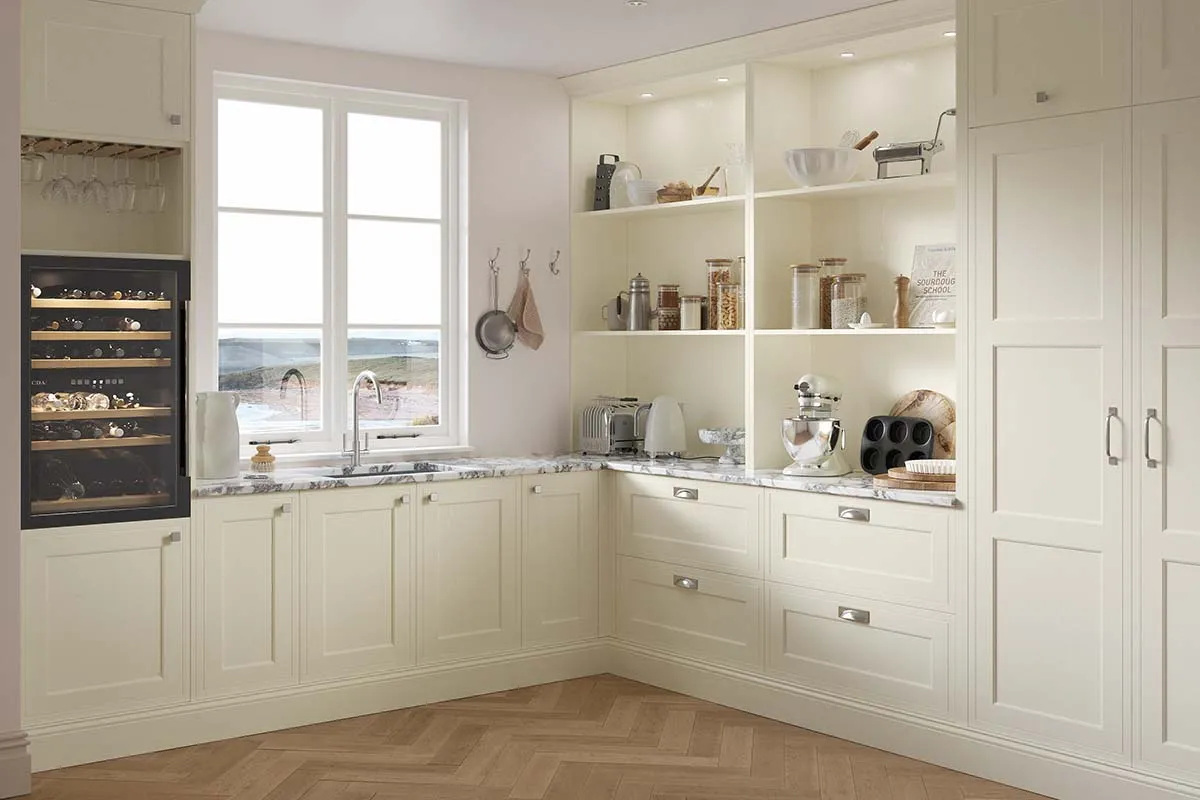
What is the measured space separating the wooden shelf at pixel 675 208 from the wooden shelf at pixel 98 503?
7.70ft

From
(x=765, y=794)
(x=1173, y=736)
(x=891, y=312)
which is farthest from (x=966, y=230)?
(x=765, y=794)

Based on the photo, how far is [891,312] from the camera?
16.4 feet

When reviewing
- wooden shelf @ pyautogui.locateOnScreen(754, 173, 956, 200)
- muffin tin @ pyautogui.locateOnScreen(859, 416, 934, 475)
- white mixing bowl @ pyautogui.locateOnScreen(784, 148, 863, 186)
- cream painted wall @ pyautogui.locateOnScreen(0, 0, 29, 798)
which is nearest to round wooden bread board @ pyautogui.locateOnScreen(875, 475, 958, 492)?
muffin tin @ pyautogui.locateOnScreen(859, 416, 934, 475)

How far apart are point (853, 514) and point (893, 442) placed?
1.43 ft

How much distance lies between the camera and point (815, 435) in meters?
4.79

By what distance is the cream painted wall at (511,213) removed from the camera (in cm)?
548

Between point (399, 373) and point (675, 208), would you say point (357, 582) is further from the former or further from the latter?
point (675, 208)

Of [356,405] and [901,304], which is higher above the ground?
[901,304]

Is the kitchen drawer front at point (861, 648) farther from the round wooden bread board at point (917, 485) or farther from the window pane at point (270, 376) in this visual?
the window pane at point (270, 376)

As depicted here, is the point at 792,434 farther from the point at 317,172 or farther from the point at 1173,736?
the point at 317,172

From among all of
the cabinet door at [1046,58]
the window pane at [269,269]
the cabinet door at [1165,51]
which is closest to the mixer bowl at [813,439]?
the cabinet door at [1046,58]

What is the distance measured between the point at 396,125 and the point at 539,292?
3.13 feet

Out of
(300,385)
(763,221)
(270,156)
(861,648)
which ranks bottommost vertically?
(861,648)

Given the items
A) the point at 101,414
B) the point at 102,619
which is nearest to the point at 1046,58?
the point at 101,414
